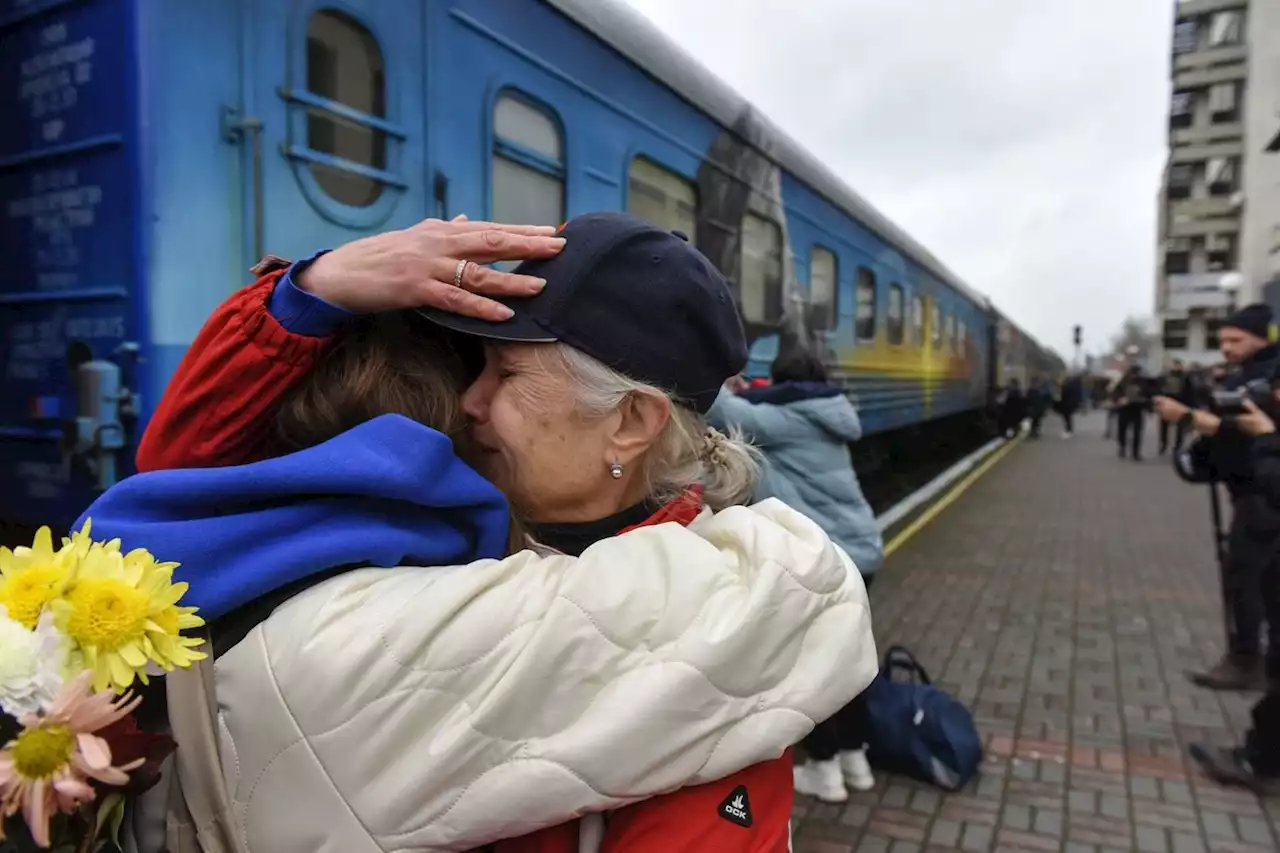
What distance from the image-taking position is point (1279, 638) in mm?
3852

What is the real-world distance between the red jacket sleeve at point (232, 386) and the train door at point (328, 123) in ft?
5.11

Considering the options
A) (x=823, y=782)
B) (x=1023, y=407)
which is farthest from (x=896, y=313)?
(x=1023, y=407)

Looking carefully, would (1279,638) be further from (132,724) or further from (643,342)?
(132,724)

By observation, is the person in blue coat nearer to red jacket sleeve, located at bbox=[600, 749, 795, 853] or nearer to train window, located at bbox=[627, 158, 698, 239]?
train window, located at bbox=[627, 158, 698, 239]

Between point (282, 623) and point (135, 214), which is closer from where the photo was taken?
point (282, 623)

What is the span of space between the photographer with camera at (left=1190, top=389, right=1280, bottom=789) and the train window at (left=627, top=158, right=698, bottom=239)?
8.23 feet

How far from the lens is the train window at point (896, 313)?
10141 millimetres

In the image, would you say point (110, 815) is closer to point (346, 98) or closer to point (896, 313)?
point (346, 98)

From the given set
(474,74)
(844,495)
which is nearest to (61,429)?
(474,74)

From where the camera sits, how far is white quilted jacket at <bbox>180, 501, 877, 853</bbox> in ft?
2.99

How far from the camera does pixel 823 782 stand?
388 cm

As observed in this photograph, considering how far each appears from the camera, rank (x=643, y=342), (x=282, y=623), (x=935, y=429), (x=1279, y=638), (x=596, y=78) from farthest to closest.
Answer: (x=935, y=429)
(x=596, y=78)
(x=1279, y=638)
(x=643, y=342)
(x=282, y=623)

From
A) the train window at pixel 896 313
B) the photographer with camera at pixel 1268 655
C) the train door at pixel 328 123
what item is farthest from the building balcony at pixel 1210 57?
the train door at pixel 328 123

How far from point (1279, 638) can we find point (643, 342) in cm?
374
